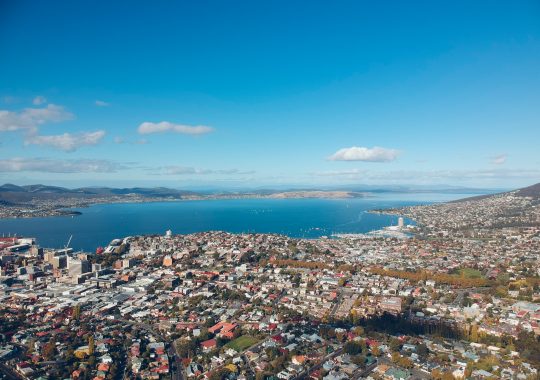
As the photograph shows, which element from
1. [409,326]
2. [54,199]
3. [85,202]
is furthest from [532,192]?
[54,199]

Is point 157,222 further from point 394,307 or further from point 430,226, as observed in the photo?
point 394,307

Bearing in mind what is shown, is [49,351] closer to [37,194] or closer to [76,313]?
[76,313]

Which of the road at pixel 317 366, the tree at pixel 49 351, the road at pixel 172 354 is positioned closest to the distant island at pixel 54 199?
the road at pixel 172 354

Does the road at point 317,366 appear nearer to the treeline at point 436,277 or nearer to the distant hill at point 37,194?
the treeline at point 436,277

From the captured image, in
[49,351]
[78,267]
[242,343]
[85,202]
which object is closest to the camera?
[49,351]

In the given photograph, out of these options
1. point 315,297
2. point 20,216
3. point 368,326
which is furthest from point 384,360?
point 20,216

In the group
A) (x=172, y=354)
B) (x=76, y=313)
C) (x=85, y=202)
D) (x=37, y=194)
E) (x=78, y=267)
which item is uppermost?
(x=37, y=194)
